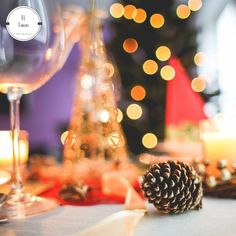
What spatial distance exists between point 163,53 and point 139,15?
23 cm

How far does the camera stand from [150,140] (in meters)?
2.29

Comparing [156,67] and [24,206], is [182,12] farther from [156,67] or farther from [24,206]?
[24,206]

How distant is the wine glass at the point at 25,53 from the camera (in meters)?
0.51

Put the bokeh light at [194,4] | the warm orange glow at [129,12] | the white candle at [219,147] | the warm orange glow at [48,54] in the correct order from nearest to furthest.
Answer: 1. the warm orange glow at [48,54]
2. the white candle at [219,147]
3. the warm orange glow at [129,12]
4. the bokeh light at [194,4]

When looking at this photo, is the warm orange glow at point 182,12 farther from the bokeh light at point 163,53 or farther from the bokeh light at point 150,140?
the bokeh light at point 150,140

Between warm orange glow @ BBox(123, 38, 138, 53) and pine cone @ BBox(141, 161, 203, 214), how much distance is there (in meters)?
1.75

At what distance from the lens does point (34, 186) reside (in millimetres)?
735

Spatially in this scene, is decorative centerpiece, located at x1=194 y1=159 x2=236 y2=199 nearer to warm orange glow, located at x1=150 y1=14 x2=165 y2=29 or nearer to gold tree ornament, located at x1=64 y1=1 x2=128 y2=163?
gold tree ornament, located at x1=64 y1=1 x2=128 y2=163

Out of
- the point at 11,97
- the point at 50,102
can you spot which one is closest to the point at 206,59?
the point at 50,102

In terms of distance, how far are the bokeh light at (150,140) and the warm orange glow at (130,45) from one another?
18.2 inches

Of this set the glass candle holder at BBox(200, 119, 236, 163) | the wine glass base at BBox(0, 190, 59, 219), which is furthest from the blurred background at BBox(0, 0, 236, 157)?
the wine glass base at BBox(0, 190, 59, 219)

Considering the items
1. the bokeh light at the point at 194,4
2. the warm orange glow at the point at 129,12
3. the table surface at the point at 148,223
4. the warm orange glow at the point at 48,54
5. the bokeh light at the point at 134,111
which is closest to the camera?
the table surface at the point at 148,223

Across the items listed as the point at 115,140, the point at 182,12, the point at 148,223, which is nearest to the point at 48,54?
the point at 115,140

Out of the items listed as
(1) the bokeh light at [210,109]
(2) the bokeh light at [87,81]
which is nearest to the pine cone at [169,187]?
(2) the bokeh light at [87,81]
